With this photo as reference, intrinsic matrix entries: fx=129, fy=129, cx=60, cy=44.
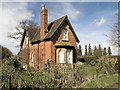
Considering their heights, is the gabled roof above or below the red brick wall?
above

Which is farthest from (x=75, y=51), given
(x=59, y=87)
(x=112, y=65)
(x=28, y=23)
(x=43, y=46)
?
(x=28, y=23)

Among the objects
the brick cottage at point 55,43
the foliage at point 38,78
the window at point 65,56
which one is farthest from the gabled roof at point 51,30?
the foliage at point 38,78

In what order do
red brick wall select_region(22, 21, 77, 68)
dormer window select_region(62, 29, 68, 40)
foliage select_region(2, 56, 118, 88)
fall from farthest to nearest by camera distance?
dormer window select_region(62, 29, 68, 40) < red brick wall select_region(22, 21, 77, 68) < foliage select_region(2, 56, 118, 88)

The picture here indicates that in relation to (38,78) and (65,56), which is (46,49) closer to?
(65,56)

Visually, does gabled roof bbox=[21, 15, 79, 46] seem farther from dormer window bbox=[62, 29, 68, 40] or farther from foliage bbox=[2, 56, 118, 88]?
foliage bbox=[2, 56, 118, 88]

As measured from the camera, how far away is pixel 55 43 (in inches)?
816

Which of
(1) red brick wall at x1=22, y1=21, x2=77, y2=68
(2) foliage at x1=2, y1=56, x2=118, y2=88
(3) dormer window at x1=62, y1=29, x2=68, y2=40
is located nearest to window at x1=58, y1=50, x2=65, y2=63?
(1) red brick wall at x1=22, y1=21, x2=77, y2=68

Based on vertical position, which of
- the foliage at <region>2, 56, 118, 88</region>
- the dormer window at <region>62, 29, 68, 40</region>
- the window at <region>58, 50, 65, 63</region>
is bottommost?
the foliage at <region>2, 56, 118, 88</region>

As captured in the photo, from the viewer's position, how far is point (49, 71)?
35.6 feet

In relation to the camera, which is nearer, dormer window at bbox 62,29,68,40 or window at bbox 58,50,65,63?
window at bbox 58,50,65,63

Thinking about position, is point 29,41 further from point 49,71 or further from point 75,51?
point 49,71

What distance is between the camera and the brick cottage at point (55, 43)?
20.4m

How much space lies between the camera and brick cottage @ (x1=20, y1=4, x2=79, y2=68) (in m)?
20.4

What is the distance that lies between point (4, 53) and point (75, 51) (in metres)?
14.1
